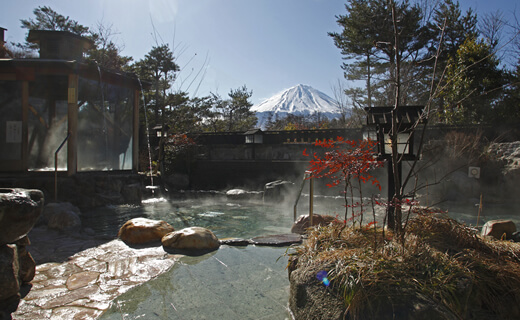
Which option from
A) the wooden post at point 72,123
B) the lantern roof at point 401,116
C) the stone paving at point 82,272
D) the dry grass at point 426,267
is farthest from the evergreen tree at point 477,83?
the stone paving at point 82,272

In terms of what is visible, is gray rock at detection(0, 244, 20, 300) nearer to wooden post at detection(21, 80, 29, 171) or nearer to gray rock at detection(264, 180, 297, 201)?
wooden post at detection(21, 80, 29, 171)

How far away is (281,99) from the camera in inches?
7003

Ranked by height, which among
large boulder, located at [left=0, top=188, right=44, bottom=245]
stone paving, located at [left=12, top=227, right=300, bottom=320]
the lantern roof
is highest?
the lantern roof

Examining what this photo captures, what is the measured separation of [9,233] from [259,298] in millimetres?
2256

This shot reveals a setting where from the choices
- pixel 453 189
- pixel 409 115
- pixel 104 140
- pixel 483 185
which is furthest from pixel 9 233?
pixel 483 185

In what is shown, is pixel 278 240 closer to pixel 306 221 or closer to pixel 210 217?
pixel 306 221

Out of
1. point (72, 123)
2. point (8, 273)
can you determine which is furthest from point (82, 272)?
point (72, 123)

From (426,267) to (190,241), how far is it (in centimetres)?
317

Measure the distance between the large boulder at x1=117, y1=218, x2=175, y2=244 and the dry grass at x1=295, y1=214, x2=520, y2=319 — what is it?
9.09 feet

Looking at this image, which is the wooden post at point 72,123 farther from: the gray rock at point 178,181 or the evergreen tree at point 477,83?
the evergreen tree at point 477,83

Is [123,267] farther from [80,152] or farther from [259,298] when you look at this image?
[80,152]

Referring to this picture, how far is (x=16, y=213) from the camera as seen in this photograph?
2.60 metres

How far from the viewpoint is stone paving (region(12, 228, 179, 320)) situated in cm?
274

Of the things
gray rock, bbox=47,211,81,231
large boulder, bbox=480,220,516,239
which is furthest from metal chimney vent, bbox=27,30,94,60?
large boulder, bbox=480,220,516,239
